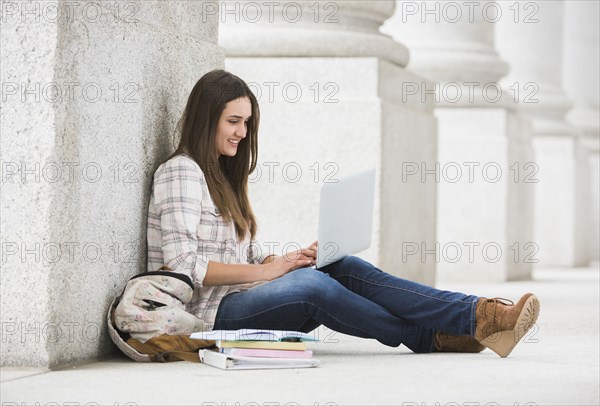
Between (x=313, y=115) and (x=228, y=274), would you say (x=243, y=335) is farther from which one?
(x=313, y=115)

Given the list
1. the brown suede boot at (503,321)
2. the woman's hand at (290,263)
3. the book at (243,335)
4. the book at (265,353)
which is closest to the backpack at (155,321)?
the book at (243,335)

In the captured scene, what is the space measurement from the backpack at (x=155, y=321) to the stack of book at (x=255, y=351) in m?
0.19

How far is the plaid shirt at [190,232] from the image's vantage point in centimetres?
700

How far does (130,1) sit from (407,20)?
31.0ft

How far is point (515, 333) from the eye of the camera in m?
7.09

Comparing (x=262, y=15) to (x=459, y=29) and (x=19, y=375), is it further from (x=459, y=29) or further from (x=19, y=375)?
(x=19, y=375)

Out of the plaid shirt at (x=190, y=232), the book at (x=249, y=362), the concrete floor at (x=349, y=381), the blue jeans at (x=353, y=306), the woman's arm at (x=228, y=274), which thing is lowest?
the concrete floor at (x=349, y=381)

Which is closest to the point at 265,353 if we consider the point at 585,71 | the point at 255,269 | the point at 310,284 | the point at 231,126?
the point at 310,284

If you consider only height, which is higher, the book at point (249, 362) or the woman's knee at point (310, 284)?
the woman's knee at point (310, 284)

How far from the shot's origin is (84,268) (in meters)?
6.73

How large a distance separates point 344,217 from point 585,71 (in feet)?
62.1

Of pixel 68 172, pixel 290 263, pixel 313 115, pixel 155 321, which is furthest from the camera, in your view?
pixel 313 115

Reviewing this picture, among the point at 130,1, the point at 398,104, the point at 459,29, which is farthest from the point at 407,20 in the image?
the point at 130,1

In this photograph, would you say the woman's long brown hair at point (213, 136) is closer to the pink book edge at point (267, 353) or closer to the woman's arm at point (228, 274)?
the woman's arm at point (228, 274)
